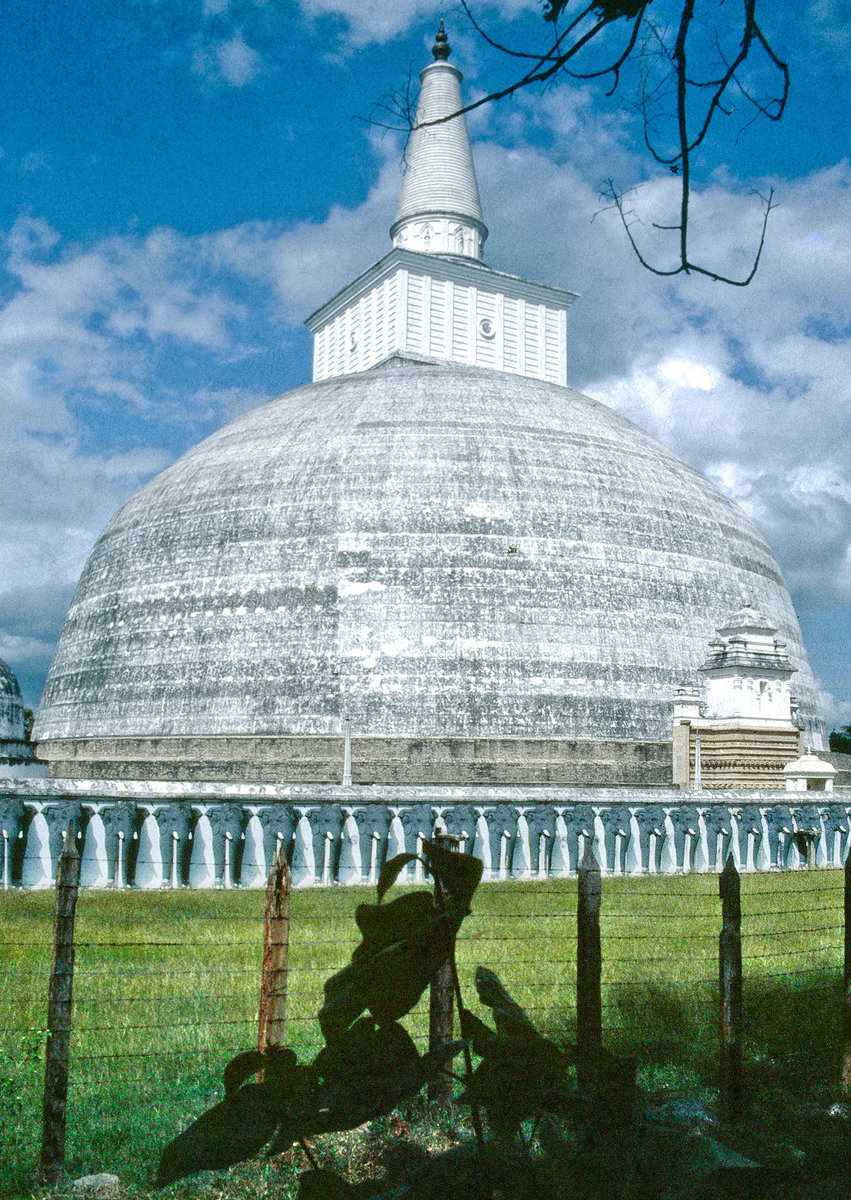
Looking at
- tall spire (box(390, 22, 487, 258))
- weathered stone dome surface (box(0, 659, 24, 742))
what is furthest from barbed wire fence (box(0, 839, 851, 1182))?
tall spire (box(390, 22, 487, 258))

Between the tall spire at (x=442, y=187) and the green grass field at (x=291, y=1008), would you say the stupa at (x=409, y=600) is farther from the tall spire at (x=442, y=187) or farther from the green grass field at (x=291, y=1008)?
the green grass field at (x=291, y=1008)

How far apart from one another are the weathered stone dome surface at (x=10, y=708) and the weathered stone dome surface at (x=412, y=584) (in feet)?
16.5

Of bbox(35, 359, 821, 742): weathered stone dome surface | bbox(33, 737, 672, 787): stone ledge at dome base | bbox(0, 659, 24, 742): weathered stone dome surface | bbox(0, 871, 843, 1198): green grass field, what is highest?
bbox(35, 359, 821, 742): weathered stone dome surface

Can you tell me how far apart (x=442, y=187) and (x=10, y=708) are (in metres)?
24.3

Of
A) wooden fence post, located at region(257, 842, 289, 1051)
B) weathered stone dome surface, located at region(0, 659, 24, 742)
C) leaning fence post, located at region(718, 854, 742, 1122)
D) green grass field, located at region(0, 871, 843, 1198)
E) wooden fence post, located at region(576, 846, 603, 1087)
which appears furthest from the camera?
weathered stone dome surface, located at region(0, 659, 24, 742)

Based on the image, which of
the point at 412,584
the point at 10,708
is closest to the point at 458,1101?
the point at 10,708

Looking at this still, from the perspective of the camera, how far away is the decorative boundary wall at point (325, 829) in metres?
14.7

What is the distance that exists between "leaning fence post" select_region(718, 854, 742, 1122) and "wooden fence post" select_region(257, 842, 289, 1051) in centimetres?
208

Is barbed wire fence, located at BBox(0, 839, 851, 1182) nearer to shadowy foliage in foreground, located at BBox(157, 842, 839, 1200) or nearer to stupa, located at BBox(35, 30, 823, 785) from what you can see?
shadowy foliage in foreground, located at BBox(157, 842, 839, 1200)

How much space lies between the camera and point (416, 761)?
2608cm

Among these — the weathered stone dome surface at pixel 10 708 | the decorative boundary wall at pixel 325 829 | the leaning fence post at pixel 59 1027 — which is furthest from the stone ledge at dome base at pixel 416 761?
the leaning fence post at pixel 59 1027

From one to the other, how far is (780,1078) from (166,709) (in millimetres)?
24870

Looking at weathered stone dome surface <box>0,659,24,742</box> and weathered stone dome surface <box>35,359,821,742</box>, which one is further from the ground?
weathered stone dome surface <box>35,359,821,742</box>

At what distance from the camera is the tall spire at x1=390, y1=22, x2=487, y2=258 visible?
38.4 metres
